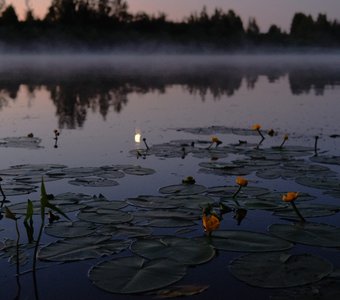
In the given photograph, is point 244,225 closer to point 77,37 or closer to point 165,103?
point 165,103

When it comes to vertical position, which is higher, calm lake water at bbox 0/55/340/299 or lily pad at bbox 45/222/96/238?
lily pad at bbox 45/222/96/238

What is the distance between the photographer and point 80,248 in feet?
10.2

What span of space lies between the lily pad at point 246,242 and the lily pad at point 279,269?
0.33 ft

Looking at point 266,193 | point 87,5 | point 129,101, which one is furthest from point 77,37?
point 266,193

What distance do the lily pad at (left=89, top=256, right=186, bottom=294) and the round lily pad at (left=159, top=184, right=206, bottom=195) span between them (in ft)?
5.23

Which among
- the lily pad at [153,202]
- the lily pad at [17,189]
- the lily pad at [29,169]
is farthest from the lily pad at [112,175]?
the lily pad at [153,202]

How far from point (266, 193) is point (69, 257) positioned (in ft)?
6.79

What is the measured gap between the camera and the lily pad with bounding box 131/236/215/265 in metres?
2.95

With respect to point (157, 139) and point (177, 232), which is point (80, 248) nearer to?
point (177, 232)

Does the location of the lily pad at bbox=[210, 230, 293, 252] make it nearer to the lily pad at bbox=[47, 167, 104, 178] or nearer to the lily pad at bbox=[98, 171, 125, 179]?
the lily pad at bbox=[98, 171, 125, 179]

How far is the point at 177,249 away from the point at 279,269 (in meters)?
0.63

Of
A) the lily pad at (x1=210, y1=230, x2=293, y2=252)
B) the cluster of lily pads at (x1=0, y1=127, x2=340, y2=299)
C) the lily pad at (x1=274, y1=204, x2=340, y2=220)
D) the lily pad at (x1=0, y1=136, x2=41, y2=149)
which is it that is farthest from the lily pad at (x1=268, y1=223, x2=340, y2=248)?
the lily pad at (x1=0, y1=136, x2=41, y2=149)

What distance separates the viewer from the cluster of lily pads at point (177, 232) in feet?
8.96

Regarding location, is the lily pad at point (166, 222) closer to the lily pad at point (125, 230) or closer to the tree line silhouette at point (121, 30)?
the lily pad at point (125, 230)
